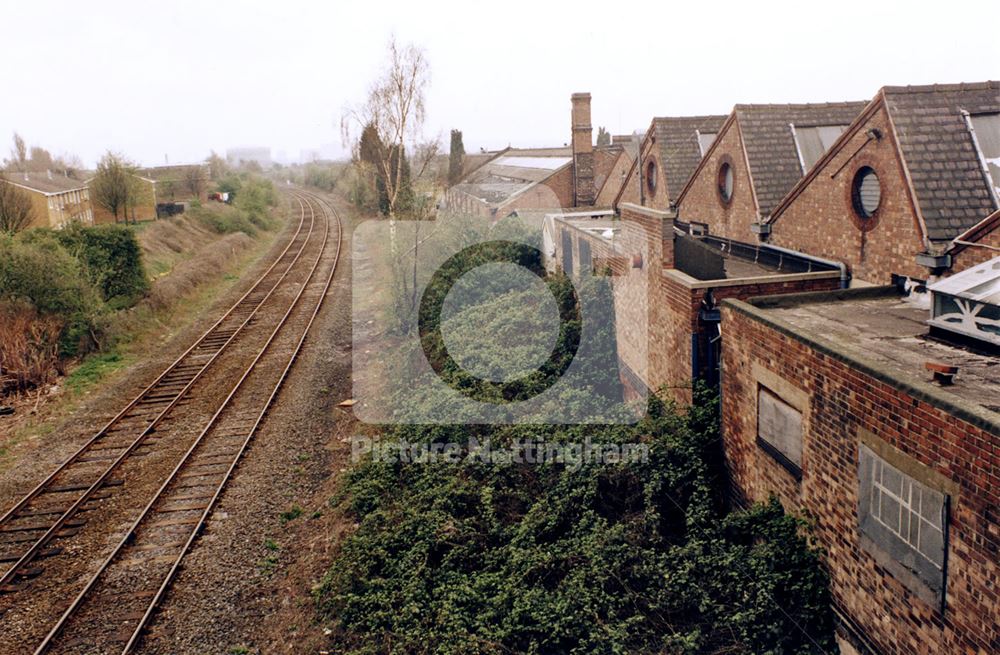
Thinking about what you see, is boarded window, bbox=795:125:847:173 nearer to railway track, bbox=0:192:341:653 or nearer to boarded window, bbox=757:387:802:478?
boarded window, bbox=757:387:802:478

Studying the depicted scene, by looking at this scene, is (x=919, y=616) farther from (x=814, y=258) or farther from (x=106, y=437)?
(x=106, y=437)

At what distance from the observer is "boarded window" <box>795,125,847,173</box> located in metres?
15.6

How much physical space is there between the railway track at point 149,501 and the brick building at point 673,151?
37.1ft

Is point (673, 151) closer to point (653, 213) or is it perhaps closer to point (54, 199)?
point (653, 213)

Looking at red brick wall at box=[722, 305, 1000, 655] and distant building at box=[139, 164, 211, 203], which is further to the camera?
distant building at box=[139, 164, 211, 203]

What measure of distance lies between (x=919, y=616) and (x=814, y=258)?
8449mm

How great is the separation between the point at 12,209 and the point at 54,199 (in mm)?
13346

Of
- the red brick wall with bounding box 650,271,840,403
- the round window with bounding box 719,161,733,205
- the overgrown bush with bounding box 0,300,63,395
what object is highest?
the round window with bounding box 719,161,733,205

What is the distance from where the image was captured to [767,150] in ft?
51.5

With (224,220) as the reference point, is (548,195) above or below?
above

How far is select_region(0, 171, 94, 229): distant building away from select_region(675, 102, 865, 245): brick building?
33682 mm

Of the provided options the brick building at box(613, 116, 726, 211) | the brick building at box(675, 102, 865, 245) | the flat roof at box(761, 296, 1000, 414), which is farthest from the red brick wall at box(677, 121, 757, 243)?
the flat roof at box(761, 296, 1000, 414)

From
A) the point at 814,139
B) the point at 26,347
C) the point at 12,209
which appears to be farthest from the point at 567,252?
the point at 12,209

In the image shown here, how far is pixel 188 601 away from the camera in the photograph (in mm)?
8664
